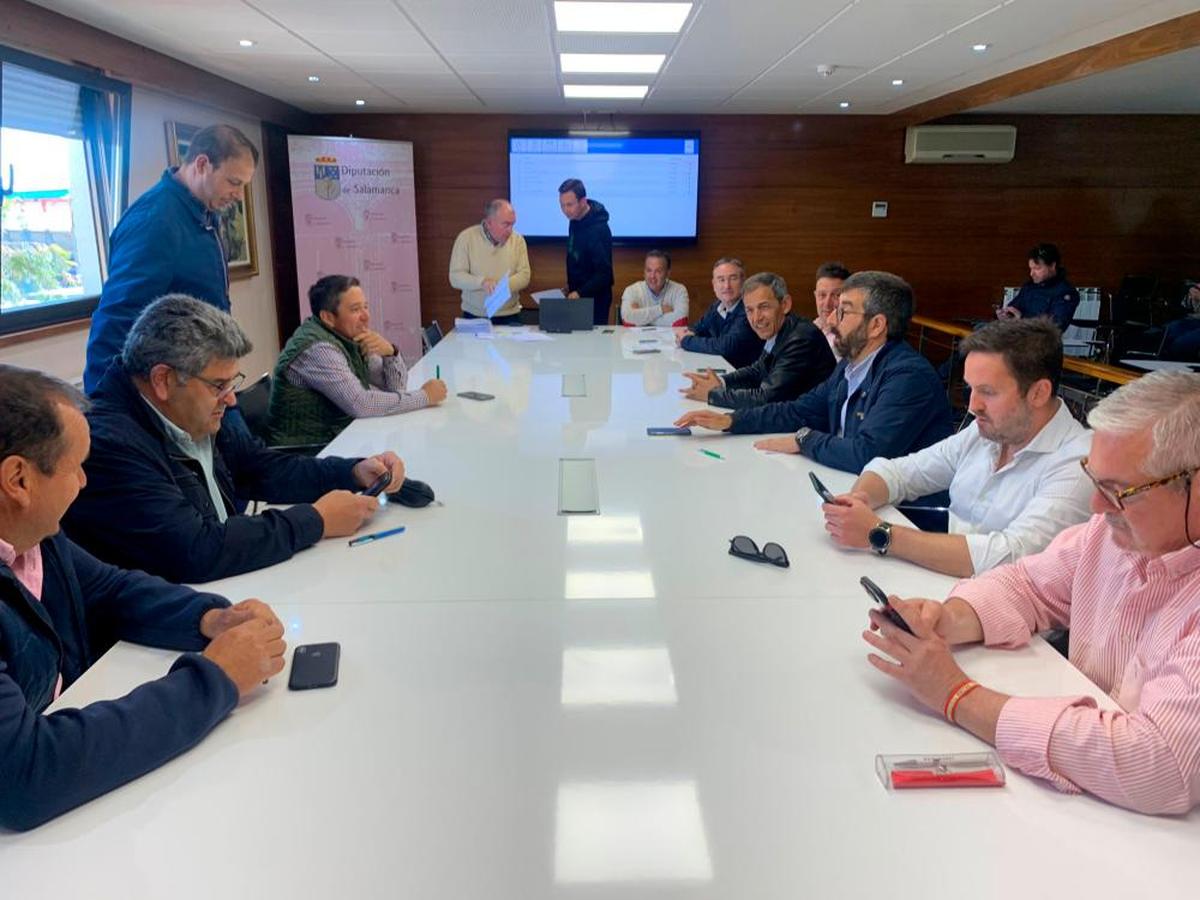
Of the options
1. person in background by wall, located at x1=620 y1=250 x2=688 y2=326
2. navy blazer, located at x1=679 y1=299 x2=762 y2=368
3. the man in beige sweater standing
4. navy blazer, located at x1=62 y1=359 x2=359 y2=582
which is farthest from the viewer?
person in background by wall, located at x1=620 y1=250 x2=688 y2=326

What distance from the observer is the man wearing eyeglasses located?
163 centimetres

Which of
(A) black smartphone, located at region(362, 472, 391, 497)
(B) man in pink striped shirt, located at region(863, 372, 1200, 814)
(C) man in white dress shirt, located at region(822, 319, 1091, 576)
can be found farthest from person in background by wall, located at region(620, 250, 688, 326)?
(B) man in pink striped shirt, located at region(863, 372, 1200, 814)

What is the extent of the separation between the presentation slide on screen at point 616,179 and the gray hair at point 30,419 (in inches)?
263

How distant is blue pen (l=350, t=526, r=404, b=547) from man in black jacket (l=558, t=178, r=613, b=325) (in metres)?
3.92

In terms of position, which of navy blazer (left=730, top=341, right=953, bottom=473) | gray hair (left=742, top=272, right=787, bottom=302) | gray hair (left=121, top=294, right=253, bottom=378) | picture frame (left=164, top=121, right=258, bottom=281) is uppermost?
picture frame (left=164, top=121, right=258, bottom=281)

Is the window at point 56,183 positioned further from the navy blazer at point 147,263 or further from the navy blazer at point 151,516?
the navy blazer at point 151,516

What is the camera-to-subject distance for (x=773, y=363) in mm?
3803

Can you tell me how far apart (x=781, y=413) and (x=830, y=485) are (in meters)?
0.76

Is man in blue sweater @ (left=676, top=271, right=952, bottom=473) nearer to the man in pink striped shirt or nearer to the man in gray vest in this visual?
the man in pink striped shirt

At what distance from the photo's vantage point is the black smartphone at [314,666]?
4.21 feet

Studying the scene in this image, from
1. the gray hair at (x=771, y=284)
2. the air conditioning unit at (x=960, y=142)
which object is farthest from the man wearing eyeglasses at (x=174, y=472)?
the air conditioning unit at (x=960, y=142)

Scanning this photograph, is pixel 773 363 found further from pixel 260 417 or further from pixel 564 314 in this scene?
pixel 260 417

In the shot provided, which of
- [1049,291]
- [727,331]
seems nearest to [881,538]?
[727,331]

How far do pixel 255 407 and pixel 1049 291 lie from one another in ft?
20.4
